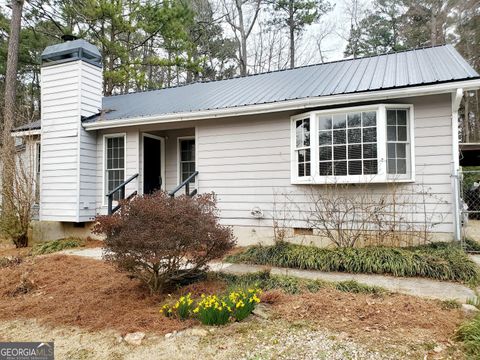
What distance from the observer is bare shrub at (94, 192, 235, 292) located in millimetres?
3957

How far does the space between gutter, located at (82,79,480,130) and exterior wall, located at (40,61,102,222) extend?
567 millimetres

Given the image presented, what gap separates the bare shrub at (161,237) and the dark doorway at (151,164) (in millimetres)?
5053

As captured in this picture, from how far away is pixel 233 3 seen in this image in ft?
66.7

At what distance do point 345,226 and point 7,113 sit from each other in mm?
9188

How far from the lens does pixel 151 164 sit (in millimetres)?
9625

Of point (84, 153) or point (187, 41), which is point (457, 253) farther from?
point (187, 41)

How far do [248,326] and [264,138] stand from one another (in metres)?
4.76

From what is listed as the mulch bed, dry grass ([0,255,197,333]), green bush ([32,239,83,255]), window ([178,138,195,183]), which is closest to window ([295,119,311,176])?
the mulch bed

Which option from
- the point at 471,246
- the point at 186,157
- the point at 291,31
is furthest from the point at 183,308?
the point at 291,31

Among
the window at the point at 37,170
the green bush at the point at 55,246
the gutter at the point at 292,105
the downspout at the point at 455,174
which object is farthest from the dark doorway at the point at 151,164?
the downspout at the point at 455,174

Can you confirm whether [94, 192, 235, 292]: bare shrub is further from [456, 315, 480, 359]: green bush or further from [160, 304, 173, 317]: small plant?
[456, 315, 480, 359]: green bush

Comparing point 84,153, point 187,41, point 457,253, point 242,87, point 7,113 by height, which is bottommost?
point 457,253

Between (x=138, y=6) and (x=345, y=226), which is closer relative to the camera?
(x=345, y=226)

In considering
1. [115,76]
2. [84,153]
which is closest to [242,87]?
[84,153]
